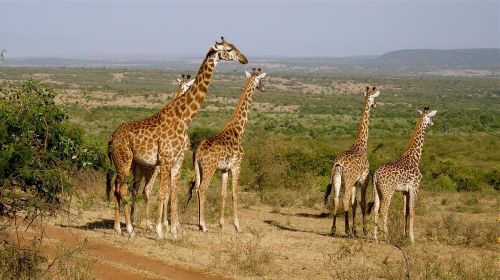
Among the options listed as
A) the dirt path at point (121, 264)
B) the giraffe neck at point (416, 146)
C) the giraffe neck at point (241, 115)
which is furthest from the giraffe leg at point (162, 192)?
the giraffe neck at point (416, 146)

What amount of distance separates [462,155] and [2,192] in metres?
29.4

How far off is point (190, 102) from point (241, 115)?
6.22 feet

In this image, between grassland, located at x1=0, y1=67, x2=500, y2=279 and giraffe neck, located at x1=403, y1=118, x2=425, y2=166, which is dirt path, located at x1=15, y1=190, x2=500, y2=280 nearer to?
grassland, located at x1=0, y1=67, x2=500, y2=279

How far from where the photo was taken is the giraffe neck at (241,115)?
528 inches

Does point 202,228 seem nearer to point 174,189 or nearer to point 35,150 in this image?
point 174,189

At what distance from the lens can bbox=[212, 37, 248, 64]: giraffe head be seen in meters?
11.9

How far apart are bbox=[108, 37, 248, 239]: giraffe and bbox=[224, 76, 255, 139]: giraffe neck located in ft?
5.32

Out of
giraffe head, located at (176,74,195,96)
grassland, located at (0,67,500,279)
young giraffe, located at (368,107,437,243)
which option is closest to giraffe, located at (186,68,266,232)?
grassland, located at (0,67,500,279)

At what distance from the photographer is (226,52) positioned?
11914 mm

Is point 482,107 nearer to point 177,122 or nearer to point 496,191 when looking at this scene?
point 496,191

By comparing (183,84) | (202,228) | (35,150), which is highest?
(183,84)

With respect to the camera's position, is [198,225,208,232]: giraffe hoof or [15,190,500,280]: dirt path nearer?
[15,190,500,280]: dirt path

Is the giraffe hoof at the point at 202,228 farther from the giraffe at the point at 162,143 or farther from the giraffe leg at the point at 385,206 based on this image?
the giraffe leg at the point at 385,206

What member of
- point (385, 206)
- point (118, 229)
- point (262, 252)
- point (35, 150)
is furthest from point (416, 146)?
point (35, 150)
